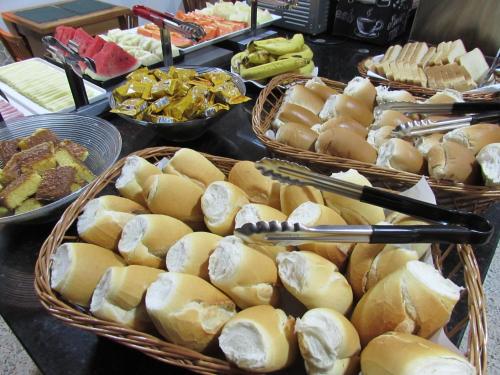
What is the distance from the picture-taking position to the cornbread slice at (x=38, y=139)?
86 centimetres

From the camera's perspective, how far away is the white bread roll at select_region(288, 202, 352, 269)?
1.70 feet

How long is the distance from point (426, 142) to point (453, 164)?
0.11 m

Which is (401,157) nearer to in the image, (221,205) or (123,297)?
(221,205)

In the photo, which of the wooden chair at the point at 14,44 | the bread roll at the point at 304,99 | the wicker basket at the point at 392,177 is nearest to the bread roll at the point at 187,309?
the wicker basket at the point at 392,177

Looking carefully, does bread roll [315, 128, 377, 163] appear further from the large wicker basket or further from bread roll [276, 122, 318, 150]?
the large wicker basket

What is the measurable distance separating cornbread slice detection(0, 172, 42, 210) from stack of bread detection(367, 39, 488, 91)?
1.08 meters

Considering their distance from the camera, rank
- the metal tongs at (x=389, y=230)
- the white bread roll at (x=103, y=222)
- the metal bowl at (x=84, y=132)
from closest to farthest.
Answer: the metal tongs at (x=389, y=230) < the white bread roll at (x=103, y=222) < the metal bowl at (x=84, y=132)

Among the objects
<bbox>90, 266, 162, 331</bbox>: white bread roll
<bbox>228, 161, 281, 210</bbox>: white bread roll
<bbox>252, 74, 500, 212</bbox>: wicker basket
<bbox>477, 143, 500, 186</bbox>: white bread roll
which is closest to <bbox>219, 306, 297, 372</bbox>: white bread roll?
<bbox>90, 266, 162, 331</bbox>: white bread roll

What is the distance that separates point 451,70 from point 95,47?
4.22 feet

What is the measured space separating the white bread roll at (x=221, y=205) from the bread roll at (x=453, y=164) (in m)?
0.38

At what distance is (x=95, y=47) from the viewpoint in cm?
141

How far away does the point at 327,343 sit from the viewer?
40 cm

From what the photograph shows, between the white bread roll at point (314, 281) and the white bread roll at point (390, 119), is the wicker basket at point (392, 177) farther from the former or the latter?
the white bread roll at point (314, 281)

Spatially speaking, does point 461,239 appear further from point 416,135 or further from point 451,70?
point 451,70
